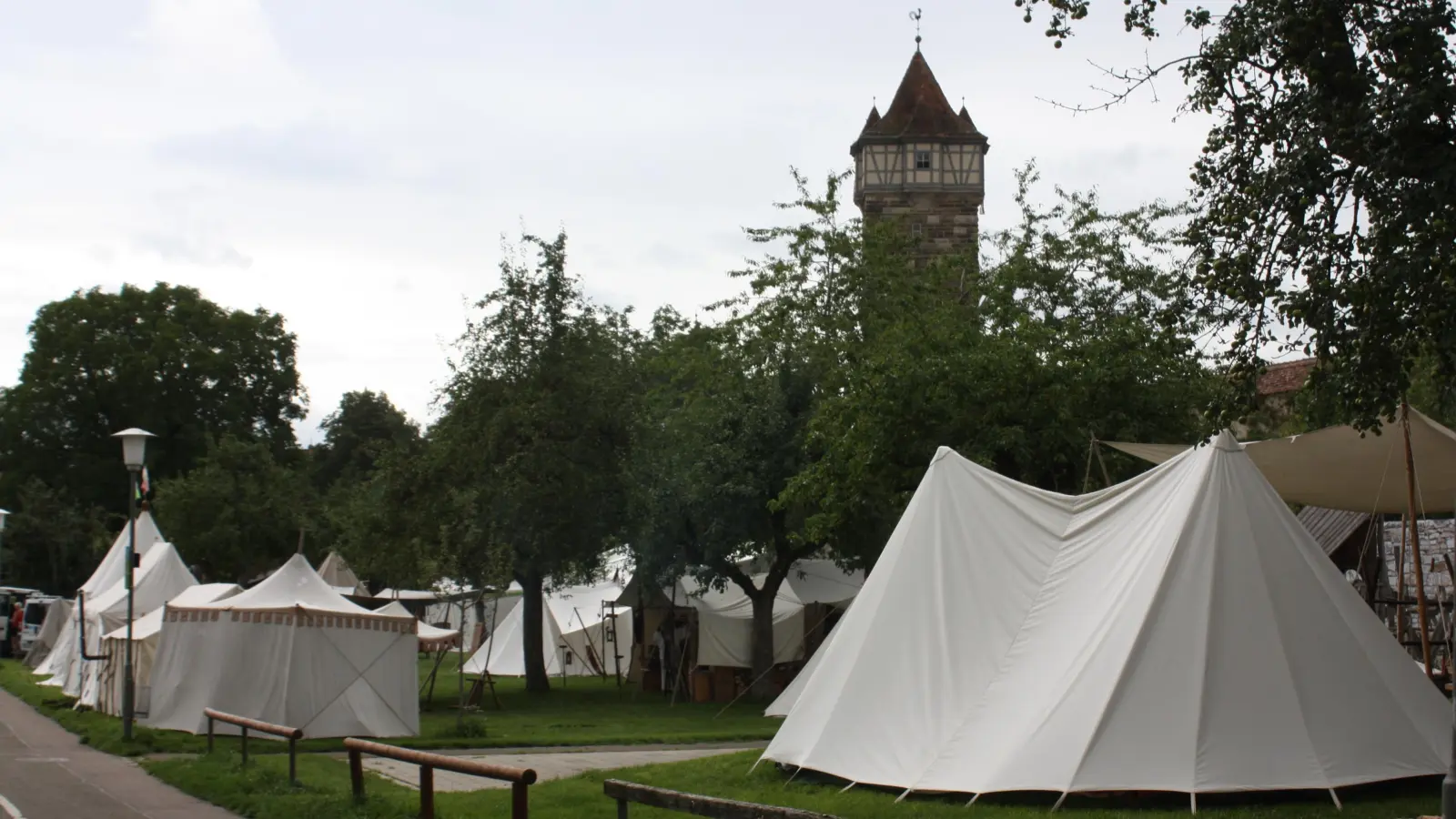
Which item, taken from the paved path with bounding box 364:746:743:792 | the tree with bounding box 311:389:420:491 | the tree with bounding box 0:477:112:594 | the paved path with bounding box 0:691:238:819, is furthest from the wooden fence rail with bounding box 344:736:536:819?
the tree with bounding box 311:389:420:491

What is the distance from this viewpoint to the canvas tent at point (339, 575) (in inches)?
1811

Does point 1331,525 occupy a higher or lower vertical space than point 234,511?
lower

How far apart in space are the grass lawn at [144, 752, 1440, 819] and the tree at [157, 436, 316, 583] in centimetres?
3337

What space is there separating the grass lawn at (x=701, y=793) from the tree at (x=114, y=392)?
4371 centimetres

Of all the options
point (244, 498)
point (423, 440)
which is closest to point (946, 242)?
point (244, 498)

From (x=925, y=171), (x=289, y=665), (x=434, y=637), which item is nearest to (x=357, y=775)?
(x=289, y=665)

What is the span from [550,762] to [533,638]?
1426cm

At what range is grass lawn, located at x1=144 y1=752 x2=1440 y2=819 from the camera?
1023cm

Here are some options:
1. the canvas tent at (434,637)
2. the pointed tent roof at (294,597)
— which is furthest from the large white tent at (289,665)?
the canvas tent at (434,637)

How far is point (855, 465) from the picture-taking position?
20719mm

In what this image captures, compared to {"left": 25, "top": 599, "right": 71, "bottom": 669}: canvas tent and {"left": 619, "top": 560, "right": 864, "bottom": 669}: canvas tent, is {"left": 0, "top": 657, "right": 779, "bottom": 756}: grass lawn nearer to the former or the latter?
{"left": 619, "top": 560, "right": 864, "bottom": 669}: canvas tent

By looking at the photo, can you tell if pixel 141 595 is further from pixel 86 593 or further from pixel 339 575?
pixel 339 575

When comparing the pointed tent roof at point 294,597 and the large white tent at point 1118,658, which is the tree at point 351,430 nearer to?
the pointed tent roof at point 294,597

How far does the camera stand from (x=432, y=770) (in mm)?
11188
